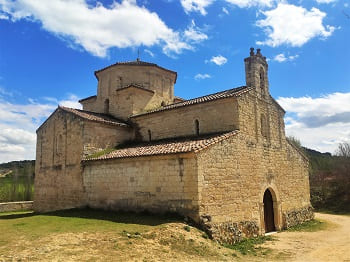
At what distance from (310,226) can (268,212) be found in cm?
305

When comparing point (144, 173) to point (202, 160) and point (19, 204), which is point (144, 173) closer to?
point (202, 160)

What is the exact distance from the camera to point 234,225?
1185cm

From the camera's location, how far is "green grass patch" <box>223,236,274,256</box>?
34.1 ft

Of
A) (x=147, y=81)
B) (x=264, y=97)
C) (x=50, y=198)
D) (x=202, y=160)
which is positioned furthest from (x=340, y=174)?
(x=50, y=198)


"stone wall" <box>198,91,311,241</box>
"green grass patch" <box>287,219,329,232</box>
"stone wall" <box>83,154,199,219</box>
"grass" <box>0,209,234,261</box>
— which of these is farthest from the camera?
"green grass patch" <box>287,219,329,232</box>

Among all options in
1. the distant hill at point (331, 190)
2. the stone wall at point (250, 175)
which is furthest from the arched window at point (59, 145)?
the distant hill at point (331, 190)

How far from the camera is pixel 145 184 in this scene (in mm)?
12430

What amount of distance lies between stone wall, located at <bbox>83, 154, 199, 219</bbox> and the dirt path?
11.2ft

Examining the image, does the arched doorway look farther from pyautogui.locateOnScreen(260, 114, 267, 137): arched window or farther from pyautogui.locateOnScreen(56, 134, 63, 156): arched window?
pyautogui.locateOnScreen(56, 134, 63, 156): arched window

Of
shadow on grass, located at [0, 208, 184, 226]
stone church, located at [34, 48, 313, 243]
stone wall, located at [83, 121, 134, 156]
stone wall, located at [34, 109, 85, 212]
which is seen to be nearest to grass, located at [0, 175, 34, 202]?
stone wall, located at [34, 109, 85, 212]

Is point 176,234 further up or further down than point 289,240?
further up

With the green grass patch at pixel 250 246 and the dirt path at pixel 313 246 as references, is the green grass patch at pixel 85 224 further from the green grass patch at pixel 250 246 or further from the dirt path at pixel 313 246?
the dirt path at pixel 313 246

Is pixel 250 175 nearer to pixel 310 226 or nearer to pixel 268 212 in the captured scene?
pixel 268 212

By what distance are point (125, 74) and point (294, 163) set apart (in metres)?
12.0
